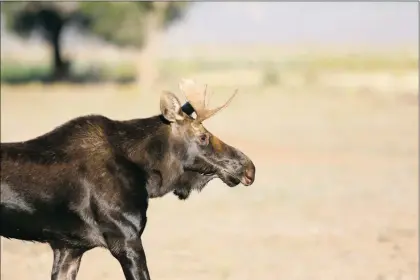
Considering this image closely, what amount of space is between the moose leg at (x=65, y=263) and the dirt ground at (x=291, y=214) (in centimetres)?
252

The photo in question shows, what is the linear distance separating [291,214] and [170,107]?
7.69 meters

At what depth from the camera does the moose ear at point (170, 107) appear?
7.15 metres

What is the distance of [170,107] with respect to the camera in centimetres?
723

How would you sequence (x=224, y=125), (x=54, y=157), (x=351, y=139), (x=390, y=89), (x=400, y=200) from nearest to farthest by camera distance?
(x=54, y=157) → (x=400, y=200) → (x=351, y=139) → (x=224, y=125) → (x=390, y=89)

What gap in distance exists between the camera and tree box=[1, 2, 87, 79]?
59559 mm

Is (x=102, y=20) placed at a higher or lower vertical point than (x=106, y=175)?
higher

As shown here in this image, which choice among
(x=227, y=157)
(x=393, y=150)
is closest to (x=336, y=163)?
(x=393, y=150)

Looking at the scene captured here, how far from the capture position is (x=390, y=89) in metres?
49.9

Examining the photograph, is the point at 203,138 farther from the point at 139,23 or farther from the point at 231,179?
the point at 139,23

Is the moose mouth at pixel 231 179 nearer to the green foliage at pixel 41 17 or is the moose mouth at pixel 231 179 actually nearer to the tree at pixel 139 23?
the tree at pixel 139 23

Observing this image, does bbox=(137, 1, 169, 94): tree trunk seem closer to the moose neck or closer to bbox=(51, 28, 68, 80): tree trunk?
bbox=(51, 28, 68, 80): tree trunk

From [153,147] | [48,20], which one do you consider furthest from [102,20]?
[153,147]

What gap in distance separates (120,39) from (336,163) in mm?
48956

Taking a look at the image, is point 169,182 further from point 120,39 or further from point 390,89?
point 120,39
